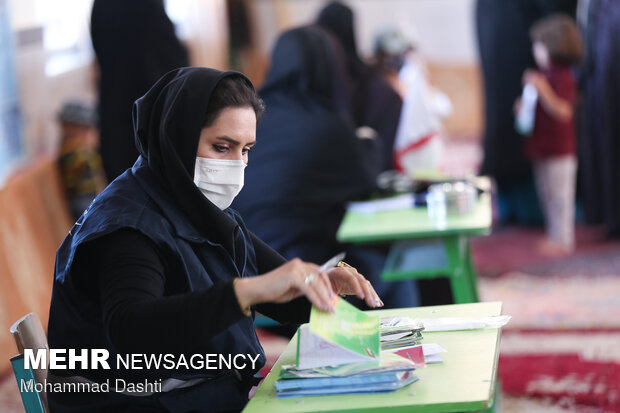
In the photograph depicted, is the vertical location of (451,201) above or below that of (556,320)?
above

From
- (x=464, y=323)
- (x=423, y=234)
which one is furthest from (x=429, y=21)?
(x=464, y=323)

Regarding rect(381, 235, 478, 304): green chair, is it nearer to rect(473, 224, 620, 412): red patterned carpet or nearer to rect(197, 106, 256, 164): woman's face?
rect(473, 224, 620, 412): red patterned carpet

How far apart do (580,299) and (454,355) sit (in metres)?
3.18

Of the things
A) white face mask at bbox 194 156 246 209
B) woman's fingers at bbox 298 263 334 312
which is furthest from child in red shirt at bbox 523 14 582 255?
woman's fingers at bbox 298 263 334 312

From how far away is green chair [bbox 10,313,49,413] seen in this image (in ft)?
6.09

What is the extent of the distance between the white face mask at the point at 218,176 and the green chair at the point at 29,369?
0.47 metres

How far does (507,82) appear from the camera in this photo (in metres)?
6.39

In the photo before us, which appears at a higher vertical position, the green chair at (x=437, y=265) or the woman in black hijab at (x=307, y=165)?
the woman in black hijab at (x=307, y=165)

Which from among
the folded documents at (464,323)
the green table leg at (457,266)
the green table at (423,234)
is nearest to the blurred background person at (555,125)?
the green table at (423,234)

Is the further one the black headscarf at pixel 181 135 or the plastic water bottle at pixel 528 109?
the plastic water bottle at pixel 528 109

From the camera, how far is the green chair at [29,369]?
1.86m

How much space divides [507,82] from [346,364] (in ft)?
16.6

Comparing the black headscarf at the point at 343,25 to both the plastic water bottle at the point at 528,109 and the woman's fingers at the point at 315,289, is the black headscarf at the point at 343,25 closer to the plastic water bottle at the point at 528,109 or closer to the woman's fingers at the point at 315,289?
the plastic water bottle at the point at 528,109

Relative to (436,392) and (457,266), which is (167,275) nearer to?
(436,392)
